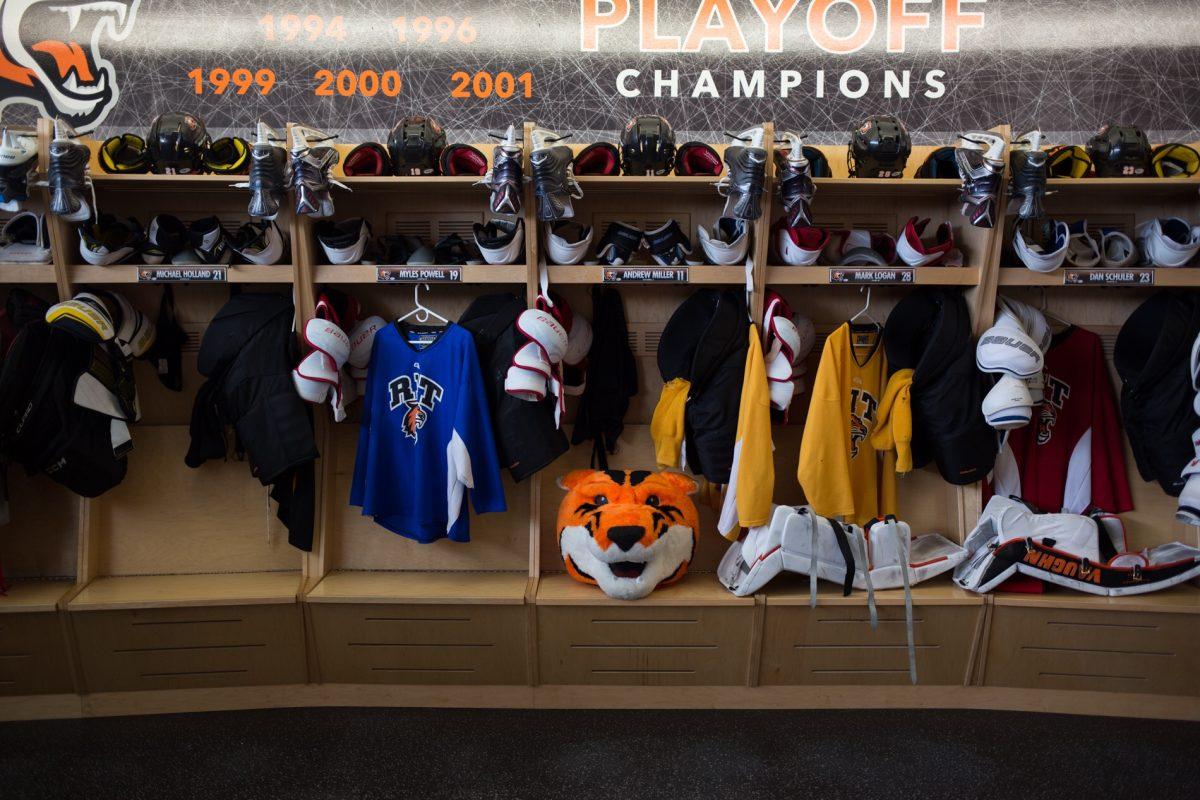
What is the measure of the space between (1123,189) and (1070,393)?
0.76 meters

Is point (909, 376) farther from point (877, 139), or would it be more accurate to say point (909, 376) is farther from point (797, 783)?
point (797, 783)

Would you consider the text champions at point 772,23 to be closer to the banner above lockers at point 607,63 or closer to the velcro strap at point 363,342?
the banner above lockers at point 607,63

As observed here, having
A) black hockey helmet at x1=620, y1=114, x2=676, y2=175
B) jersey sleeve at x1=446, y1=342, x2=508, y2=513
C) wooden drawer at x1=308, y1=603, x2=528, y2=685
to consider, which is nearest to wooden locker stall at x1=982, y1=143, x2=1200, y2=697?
black hockey helmet at x1=620, y1=114, x2=676, y2=175

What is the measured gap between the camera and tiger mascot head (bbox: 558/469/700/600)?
7.73 ft

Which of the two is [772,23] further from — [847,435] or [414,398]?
[414,398]

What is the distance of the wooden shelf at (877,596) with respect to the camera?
243cm

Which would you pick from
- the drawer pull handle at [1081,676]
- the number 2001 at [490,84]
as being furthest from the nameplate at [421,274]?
the drawer pull handle at [1081,676]

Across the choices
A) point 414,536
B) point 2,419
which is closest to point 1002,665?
point 414,536

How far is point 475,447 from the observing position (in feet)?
8.20

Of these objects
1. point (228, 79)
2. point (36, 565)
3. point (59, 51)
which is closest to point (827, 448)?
point (228, 79)

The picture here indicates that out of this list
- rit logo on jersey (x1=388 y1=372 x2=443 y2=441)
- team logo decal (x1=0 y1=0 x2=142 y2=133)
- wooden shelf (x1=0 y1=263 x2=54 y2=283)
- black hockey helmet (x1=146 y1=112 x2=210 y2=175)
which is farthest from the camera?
team logo decal (x1=0 y1=0 x2=142 y2=133)

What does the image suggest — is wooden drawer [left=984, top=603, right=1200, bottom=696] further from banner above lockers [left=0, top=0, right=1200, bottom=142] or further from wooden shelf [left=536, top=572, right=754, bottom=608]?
banner above lockers [left=0, top=0, right=1200, bottom=142]

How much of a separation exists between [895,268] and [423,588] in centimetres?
195

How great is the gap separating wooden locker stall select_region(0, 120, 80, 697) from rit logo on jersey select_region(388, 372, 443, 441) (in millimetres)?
1171
